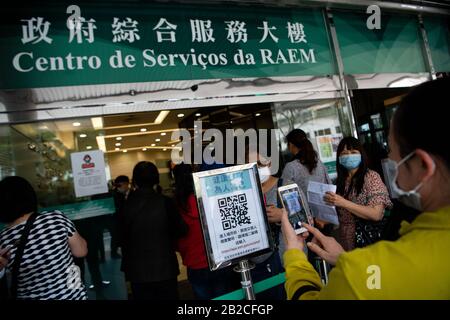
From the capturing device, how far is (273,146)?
185 inches

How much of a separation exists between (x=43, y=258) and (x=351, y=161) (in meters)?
2.56

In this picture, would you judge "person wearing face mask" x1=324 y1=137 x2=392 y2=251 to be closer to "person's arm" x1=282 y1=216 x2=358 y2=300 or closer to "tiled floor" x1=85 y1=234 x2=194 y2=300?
"person's arm" x1=282 y1=216 x2=358 y2=300

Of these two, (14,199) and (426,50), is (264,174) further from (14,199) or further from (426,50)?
(426,50)

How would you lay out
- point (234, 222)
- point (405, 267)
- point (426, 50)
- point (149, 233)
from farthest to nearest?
point (426, 50), point (149, 233), point (234, 222), point (405, 267)

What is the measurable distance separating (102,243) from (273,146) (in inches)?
103

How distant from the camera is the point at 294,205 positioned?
188 centimetres

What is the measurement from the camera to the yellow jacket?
0.88 m

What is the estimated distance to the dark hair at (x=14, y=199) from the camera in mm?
2061

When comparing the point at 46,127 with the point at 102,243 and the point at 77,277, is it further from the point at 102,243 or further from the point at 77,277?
the point at 77,277

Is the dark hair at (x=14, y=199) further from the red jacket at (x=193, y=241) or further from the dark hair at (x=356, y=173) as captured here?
the dark hair at (x=356, y=173)

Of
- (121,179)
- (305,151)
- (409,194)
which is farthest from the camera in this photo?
(121,179)

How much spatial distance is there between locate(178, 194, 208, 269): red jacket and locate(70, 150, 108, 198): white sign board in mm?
1142

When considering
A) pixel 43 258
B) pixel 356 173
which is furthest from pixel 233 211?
pixel 356 173

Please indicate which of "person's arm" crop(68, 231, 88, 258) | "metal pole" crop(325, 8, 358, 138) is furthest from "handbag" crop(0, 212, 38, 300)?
"metal pole" crop(325, 8, 358, 138)
